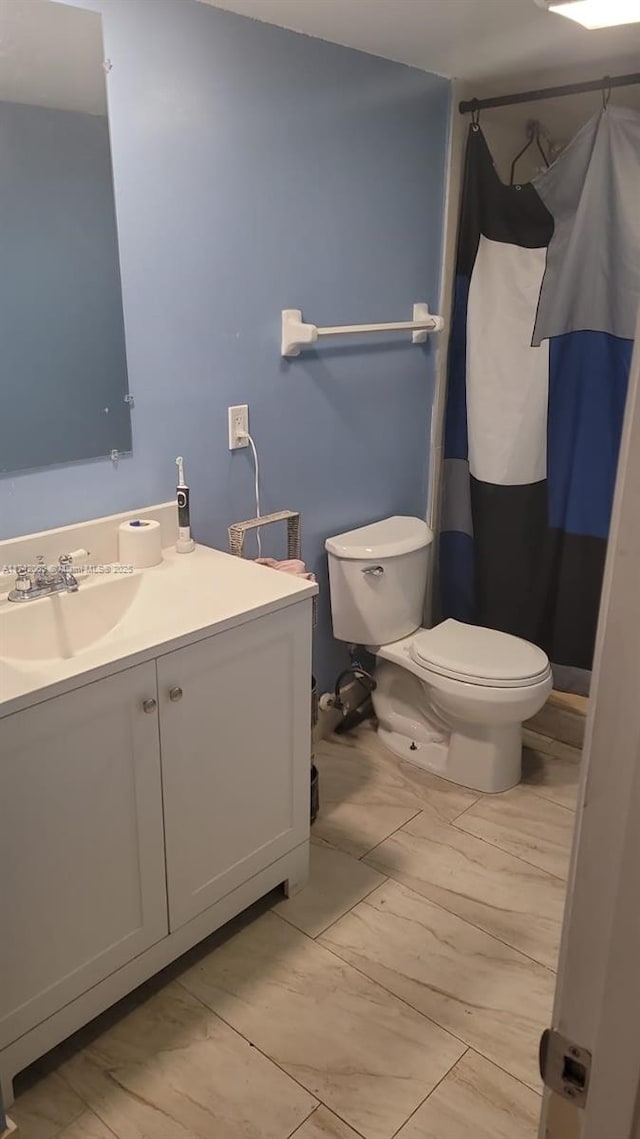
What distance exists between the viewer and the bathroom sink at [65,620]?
1.73 m

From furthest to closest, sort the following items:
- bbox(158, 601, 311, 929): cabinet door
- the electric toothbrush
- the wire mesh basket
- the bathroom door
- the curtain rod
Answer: the curtain rod → the wire mesh basket → the electric toothbrush → bbox(158, 601, 311, 929): cabinet door → the bathroom door

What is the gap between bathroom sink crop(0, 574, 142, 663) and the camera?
173 centimetres

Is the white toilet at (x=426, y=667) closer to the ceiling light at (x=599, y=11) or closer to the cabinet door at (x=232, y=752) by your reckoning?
the cabinet door at (x=232, y=752)

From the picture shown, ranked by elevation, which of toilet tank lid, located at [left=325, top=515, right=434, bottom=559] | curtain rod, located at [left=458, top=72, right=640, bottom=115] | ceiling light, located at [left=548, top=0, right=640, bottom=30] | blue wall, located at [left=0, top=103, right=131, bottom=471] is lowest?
toilet tank lid, located at [left=325, top=515, right=434, bottom=559]

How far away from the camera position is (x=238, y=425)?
90.7 inches

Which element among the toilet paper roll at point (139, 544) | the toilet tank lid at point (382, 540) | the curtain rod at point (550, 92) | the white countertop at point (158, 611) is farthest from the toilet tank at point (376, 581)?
the curtain rod at point (550, 92)

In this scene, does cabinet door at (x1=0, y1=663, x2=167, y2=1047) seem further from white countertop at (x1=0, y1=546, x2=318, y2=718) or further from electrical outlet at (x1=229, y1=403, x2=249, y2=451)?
electrical outlet at (x1=229, y1=403, x2=249, y2=451)

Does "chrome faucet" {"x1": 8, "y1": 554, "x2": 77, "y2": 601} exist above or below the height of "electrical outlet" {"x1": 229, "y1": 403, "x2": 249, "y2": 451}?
below

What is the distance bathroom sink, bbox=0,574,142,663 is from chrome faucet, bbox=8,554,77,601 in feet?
0.05

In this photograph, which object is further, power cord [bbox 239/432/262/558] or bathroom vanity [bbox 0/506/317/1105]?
power cord [bbox 239/432/262/558]

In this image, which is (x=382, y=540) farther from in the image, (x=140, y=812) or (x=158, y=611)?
(x=140, y=812)

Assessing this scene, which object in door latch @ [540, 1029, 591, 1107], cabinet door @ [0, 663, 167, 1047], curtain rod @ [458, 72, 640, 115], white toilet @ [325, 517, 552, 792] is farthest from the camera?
white toilet @ [325, 517, 552, 792]

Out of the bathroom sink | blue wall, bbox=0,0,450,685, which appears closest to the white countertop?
the bathroom sink

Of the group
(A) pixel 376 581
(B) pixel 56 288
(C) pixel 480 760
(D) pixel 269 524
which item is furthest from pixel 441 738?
(B) pixel 56 288
